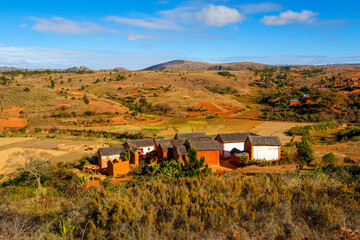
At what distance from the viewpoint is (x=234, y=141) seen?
28.6m

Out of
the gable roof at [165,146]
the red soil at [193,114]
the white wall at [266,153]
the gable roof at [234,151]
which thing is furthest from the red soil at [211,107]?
the white wall at [266,153]

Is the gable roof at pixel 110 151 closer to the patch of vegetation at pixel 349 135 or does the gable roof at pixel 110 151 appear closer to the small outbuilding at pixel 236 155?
the small outbuilding at pixel 236 155

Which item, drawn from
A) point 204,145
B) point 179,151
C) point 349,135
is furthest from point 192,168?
point 349,135

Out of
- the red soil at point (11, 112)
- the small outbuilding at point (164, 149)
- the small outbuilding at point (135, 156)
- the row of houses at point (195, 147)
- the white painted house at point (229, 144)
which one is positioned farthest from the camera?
the red soil at point (11, 112)

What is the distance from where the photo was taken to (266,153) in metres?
26.2

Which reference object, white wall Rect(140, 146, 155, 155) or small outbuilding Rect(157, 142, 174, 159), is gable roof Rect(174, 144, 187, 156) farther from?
white wall Rect(140, 146, 155, 155)

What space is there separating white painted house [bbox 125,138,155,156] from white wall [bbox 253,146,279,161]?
12.8 m

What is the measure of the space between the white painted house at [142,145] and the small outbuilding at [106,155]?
1.39 metres

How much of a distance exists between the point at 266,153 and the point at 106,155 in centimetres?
1791

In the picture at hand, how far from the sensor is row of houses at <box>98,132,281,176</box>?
25.5 meters

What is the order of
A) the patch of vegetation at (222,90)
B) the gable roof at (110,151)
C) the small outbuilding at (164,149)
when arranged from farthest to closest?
the patch of vegetation at (222,90) → the small outbuilding at (164,149) → the gable roof at (110,151)

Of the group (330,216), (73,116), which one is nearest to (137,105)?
(73,116)

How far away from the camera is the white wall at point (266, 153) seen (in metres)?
26.1

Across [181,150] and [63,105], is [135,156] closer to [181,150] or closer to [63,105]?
[181,150]
